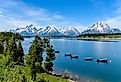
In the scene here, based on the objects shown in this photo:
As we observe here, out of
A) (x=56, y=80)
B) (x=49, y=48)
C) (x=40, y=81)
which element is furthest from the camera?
(x=49, y=48)

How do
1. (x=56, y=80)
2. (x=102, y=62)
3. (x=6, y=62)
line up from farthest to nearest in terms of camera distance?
(x=102, y=62) < (x=56, y=80) < (x=6, y=62)

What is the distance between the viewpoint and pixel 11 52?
106188 millimetres

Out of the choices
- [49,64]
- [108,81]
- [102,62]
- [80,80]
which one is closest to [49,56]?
[49,64]

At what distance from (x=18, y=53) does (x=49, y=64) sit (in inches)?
708

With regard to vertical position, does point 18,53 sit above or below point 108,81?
above

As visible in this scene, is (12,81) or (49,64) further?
(49,64)

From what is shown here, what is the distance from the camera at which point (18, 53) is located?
112m

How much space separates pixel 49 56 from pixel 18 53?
15859 mm

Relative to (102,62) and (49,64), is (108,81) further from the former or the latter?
(102,62)

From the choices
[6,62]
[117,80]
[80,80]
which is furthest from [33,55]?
[117,80]

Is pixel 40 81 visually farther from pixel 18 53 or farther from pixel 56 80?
pixel 18 53

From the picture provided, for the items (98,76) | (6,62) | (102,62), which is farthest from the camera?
(102,62)

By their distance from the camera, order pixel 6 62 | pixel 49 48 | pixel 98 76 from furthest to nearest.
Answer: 1. pixel 49 48
2. pixel 98 76
3. pixel 6 62

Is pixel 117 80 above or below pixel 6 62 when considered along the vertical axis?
below
